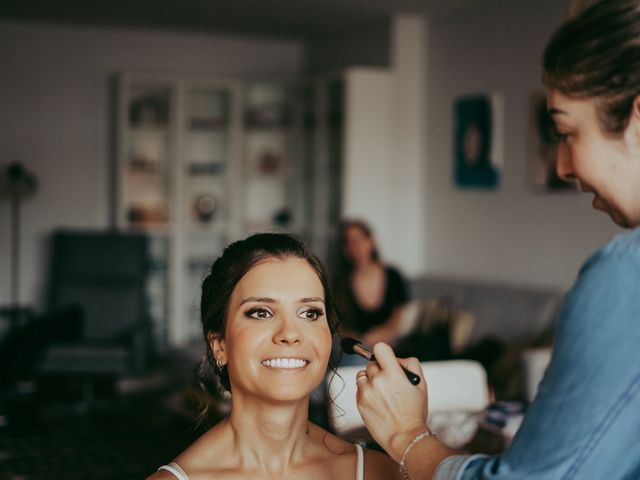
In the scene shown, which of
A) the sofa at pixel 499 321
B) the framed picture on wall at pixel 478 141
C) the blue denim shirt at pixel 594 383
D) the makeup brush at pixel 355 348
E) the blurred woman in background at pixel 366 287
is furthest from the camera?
the framed picture on wall at pixel 478 141

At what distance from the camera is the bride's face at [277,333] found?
1429 mm

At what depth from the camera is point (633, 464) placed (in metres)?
0.98

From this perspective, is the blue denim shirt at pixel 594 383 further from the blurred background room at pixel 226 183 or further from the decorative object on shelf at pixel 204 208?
the decorative object on shelf at pixel 204 208

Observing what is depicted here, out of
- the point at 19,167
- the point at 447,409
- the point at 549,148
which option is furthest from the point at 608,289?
the point at 19,167

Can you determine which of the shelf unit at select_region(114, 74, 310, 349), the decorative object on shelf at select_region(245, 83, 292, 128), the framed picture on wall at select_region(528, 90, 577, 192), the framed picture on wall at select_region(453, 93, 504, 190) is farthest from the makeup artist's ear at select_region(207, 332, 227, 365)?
the decorative object on shelf at select_region(245, 83, 292, 128)

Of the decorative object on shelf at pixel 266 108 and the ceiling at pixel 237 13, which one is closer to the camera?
the ceiling at pixel 237 13

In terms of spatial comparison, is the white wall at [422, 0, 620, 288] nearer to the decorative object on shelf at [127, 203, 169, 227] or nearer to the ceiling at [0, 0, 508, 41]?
the ceiling at [0, 0, 508, 41]

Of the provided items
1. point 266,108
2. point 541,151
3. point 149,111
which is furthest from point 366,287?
point 149,111

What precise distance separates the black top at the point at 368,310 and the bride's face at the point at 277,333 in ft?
13.1

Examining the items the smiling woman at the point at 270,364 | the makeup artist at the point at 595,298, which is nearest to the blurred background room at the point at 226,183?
the smiling woman at the point at 270,364

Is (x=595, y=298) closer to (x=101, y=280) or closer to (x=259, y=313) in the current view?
(x=259, y=313)

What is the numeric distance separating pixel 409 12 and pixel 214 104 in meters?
2.12

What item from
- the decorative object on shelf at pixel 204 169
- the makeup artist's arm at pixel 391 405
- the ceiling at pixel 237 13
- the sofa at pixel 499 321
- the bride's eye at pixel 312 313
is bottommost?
the sofa at pixel 499 321

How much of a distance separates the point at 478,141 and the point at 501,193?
0.42 m
